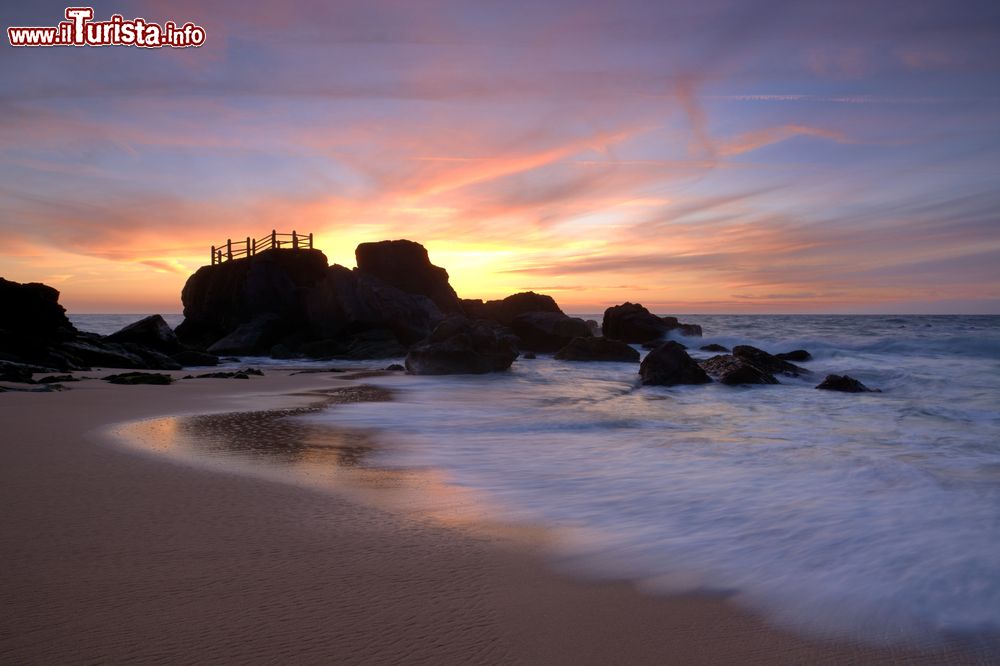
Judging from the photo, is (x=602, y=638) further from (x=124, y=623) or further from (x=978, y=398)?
(x=978, y=398)

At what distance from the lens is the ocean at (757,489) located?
12.4 ft

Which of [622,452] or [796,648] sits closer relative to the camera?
[796,648]

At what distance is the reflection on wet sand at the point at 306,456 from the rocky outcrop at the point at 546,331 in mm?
23799

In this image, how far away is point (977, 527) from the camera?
16.7 ft

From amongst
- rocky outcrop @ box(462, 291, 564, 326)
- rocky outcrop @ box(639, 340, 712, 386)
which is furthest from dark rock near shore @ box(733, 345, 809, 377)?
rocky outcrop @ box(462, 291, 564, 326)

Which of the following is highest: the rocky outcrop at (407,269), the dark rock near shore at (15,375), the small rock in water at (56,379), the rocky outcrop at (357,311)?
the rocky outcrop at (407,269)

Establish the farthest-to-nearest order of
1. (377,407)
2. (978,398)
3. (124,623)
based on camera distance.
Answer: (978,398), (377,407), (124,623)

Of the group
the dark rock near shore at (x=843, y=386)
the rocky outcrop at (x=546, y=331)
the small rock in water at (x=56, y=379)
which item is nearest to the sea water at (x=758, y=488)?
the dark rock near shore at (x=843, y=386)

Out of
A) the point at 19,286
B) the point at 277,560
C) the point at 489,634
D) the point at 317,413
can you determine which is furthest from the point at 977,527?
the point at 19,286

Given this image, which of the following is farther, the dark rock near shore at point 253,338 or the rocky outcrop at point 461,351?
the dark rock near shore at point 253,338

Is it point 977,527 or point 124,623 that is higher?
point 124,623

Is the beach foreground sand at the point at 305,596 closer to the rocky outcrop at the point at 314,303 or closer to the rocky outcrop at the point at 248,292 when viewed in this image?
the rocky outcrop at the point at 314,303

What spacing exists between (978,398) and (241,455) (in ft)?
52.8

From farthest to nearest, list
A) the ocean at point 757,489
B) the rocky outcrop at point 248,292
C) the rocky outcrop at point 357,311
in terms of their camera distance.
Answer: the rocky outcrop at point 248,292
the rocky outcrop at point 357,311
the ocean at point 757,489
